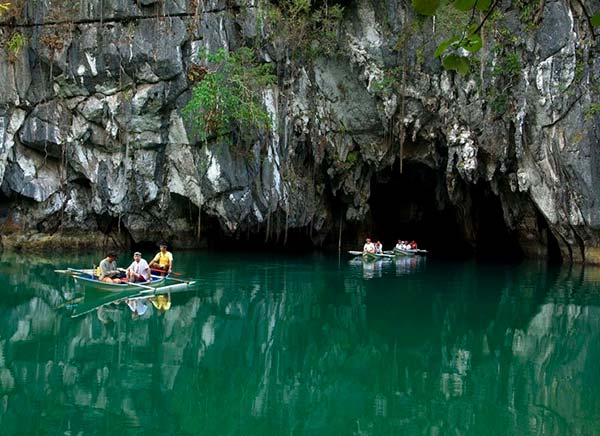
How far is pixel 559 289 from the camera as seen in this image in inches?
558

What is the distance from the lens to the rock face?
17859 mm

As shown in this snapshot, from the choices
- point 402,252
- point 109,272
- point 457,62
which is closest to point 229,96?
point 109,272

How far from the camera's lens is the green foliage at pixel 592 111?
16.8 m

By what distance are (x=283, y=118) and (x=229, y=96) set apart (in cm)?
230

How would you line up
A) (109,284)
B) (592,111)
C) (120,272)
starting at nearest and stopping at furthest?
1. (109,284)
2. (120,272)
3. (592,111)

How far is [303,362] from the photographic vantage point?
7492 mm

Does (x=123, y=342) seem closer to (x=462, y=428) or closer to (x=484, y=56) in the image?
(x=462, y=428)

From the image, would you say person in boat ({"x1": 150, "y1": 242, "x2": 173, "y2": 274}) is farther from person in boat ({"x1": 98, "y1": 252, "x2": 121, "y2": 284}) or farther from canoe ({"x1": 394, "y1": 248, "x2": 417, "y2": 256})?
canoe ({"x1": 394, "y1": 248, "x2": 417, "y2": 256})

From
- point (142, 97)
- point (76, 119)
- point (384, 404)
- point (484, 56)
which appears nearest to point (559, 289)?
point (484, 56)

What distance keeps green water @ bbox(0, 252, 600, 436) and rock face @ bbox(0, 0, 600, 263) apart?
6197 mm

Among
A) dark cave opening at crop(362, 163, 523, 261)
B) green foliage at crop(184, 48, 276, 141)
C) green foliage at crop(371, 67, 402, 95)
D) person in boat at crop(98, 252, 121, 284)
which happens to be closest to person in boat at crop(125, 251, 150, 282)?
person in boat at crop(98, 252, 121, 284)

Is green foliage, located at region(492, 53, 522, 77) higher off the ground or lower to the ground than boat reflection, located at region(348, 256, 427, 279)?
higher

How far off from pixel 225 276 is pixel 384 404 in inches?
392

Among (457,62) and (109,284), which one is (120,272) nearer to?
(109,284)
